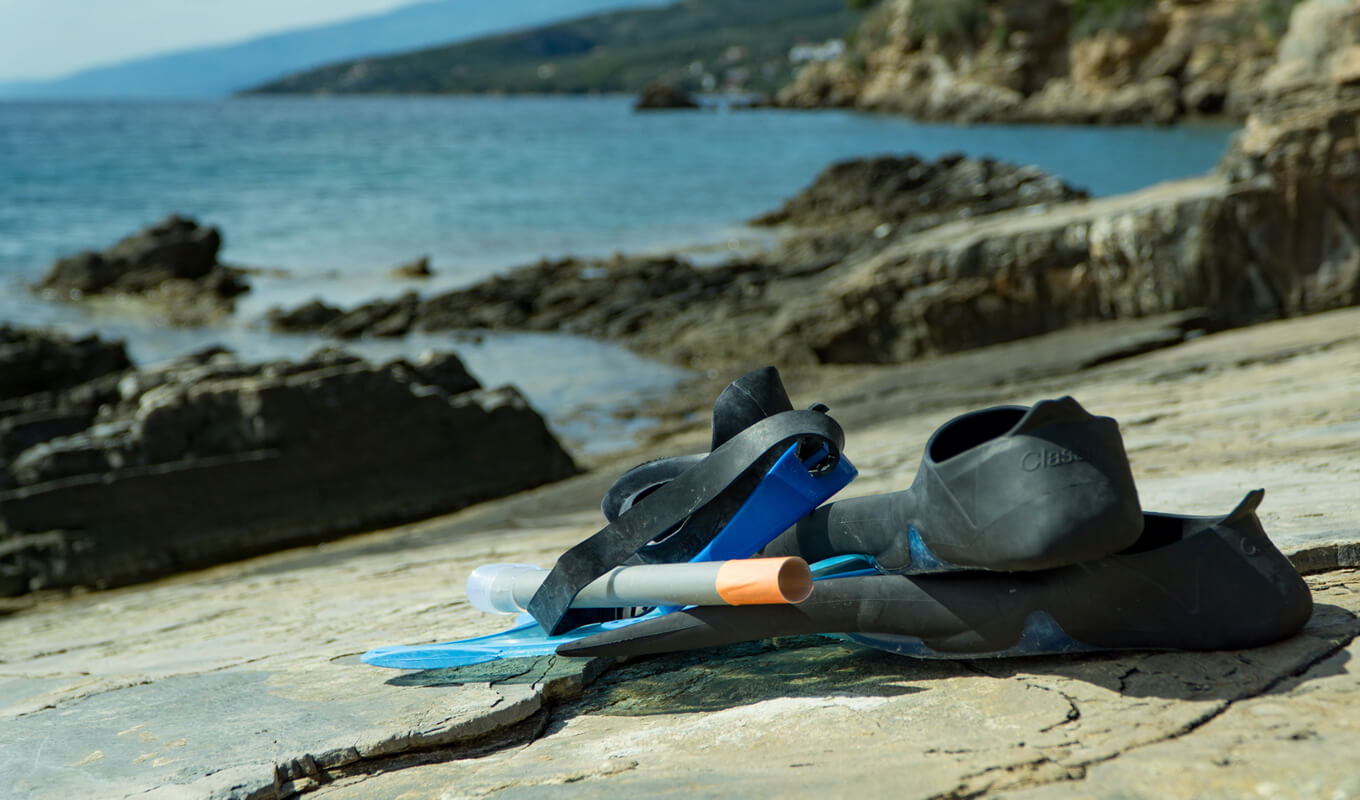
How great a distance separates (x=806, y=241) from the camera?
17625 millimetres

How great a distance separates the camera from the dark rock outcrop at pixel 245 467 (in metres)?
5.74

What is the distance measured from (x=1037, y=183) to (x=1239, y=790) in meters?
19.2

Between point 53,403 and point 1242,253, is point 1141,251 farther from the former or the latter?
point 53,403

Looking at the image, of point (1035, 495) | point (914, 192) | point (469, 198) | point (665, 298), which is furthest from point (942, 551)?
point (469, 198)

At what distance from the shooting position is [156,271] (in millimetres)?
18188

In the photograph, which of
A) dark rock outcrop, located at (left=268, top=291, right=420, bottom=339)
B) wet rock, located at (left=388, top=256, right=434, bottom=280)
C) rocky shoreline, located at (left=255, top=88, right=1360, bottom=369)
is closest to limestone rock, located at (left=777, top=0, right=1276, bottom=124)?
wet rock, located at (left=388, top=256, right=434, bottom=280)

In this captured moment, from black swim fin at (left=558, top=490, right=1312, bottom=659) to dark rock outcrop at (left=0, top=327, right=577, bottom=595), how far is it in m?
4.98

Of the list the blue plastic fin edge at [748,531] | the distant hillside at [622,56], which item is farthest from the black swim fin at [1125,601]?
the distant hillside at [622,56]

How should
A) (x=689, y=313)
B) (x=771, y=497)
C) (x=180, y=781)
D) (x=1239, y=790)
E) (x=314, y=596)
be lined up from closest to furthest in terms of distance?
(x=1239, y=790) → (x=180, y=781) → (x=771, y=497) → (x=314, y=596) → (x=689, y=313)

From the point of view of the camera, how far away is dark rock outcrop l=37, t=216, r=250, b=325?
17422 millimetres

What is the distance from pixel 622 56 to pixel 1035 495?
14669 centimetres

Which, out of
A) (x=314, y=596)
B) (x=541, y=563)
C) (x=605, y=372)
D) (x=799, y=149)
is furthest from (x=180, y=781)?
(x=799, y=149)

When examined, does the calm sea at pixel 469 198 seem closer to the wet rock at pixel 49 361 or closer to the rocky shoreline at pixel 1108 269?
the rocky shoreline at pixel 1108 269

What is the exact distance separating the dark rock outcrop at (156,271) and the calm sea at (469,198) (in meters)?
0.63
